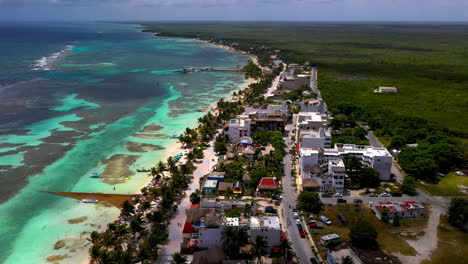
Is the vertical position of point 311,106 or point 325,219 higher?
point 311,106

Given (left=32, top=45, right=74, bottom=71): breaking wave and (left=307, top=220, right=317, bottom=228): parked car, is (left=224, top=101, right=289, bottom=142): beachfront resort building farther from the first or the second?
(left=32, top=45, right=74, bottom=71): breaking wave

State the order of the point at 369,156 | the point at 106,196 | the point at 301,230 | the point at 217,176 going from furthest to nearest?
the point at 369,156 < the point at 217,176 < the point at 106,196 < the point at 301,230

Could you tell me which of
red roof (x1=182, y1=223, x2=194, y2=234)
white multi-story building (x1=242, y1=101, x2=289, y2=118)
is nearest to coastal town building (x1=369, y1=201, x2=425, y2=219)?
red roof (x1=182, y1=223, x2=194, y2=234)

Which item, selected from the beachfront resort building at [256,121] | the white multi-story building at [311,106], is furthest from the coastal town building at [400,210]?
the white multi-story building at [311,106]

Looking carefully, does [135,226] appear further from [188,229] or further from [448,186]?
[448,186]

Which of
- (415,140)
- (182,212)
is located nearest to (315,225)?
(182,212)

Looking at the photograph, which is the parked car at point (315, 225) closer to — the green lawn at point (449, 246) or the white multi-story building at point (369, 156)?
the green lawn at point (449, 246)
